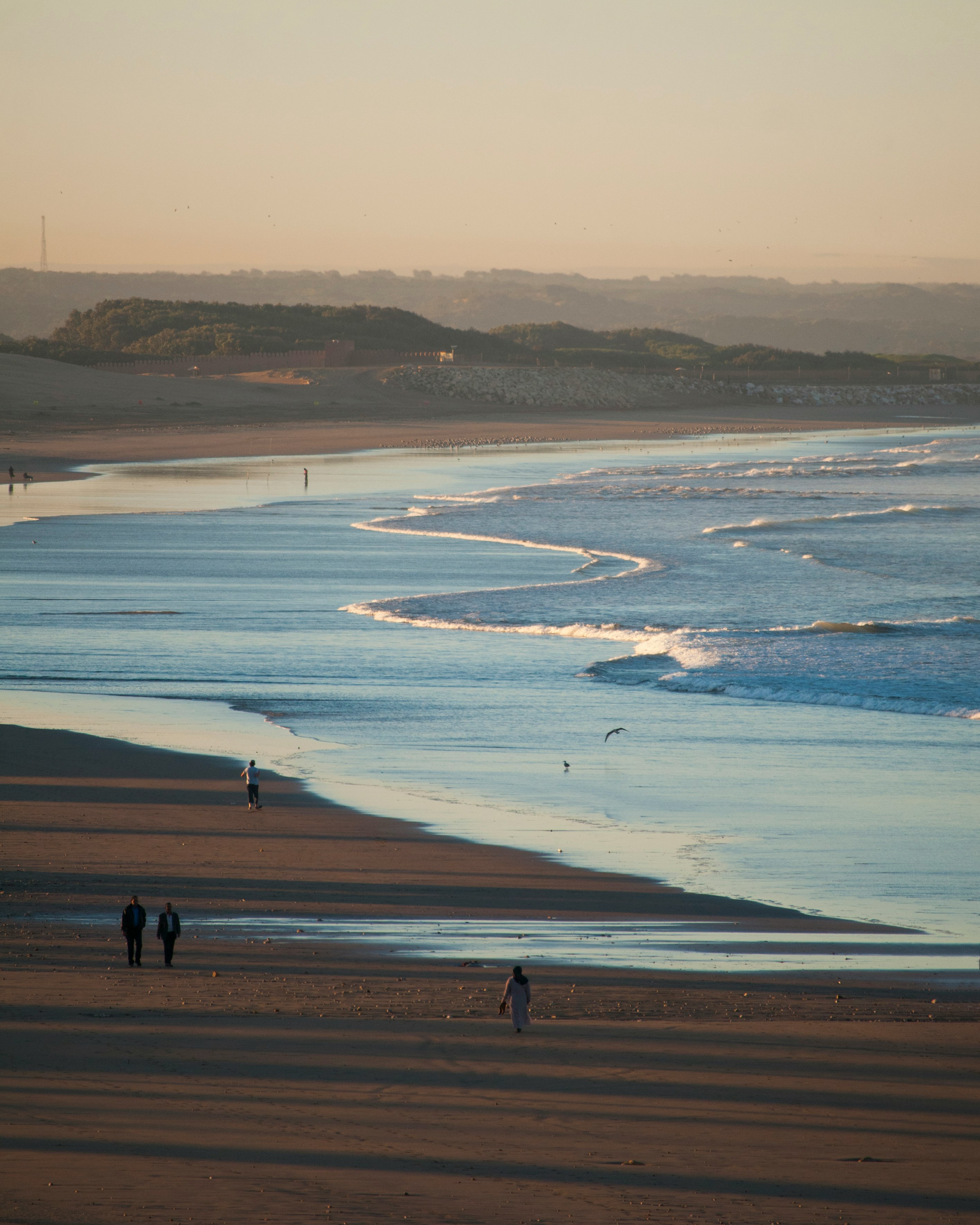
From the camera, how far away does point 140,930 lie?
932 centimetres

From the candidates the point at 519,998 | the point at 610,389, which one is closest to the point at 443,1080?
the point at 519,998

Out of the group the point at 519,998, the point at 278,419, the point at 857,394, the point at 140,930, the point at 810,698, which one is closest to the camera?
the point at 519,998

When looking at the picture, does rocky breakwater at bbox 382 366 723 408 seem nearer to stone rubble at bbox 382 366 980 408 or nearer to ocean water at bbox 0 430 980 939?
stone rubble at bbox 382 366 980 408

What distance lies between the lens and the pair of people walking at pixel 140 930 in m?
9.20

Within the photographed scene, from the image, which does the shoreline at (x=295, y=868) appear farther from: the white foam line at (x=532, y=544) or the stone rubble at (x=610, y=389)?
the stone rubble at (x=610, y=389)

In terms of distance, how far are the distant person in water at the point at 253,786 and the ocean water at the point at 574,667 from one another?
101 centimetres

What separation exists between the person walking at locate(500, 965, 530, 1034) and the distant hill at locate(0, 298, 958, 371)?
108231 millimetres

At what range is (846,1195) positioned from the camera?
6.40 metres

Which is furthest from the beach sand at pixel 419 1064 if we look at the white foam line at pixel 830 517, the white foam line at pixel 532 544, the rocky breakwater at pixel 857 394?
the rocky breakwater at pixel 857 394

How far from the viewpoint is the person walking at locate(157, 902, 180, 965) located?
30.4 feet

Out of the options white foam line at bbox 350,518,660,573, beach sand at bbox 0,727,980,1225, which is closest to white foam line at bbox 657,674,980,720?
beach sand at bbox 0,727,980,1225

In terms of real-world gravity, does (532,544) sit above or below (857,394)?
below

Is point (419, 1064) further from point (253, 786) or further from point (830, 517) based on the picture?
point (830, 517)

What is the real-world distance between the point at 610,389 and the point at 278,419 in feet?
128
